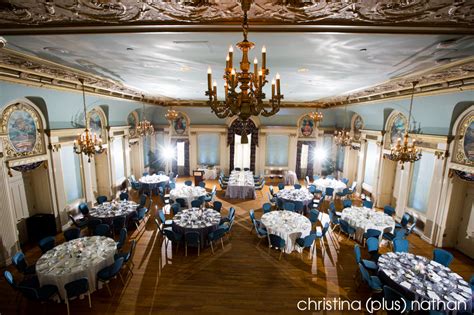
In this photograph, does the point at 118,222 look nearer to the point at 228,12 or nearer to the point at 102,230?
the point at 102,230

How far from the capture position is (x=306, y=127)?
17.9 meters

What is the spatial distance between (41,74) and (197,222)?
267 inches

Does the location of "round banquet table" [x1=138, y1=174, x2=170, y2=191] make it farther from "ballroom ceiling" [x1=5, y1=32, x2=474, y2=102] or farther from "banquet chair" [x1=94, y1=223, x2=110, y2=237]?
"ballroom ceiling" [x1=5, y1=32, x2=474, y2=102]

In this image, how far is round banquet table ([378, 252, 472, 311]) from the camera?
16.7 ft

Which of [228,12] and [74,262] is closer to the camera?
[228,12]

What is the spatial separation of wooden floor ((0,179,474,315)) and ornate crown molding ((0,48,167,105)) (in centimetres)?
596

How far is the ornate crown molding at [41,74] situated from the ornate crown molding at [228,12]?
92.6 inches

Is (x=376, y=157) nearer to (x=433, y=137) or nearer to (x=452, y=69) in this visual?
(x=433, y=137)

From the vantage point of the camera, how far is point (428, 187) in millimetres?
9438

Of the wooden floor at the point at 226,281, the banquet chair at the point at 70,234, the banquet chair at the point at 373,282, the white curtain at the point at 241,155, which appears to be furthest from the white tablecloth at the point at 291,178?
the banquet chair at the point at 70,234

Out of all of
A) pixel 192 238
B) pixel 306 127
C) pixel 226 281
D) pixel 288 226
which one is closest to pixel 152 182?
pixel 192 238

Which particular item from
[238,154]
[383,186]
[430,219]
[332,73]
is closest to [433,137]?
[430,219]

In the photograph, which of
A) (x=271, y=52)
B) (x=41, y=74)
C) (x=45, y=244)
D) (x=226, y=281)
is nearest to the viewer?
(x=271, y=52)

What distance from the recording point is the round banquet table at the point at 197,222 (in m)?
8.28
